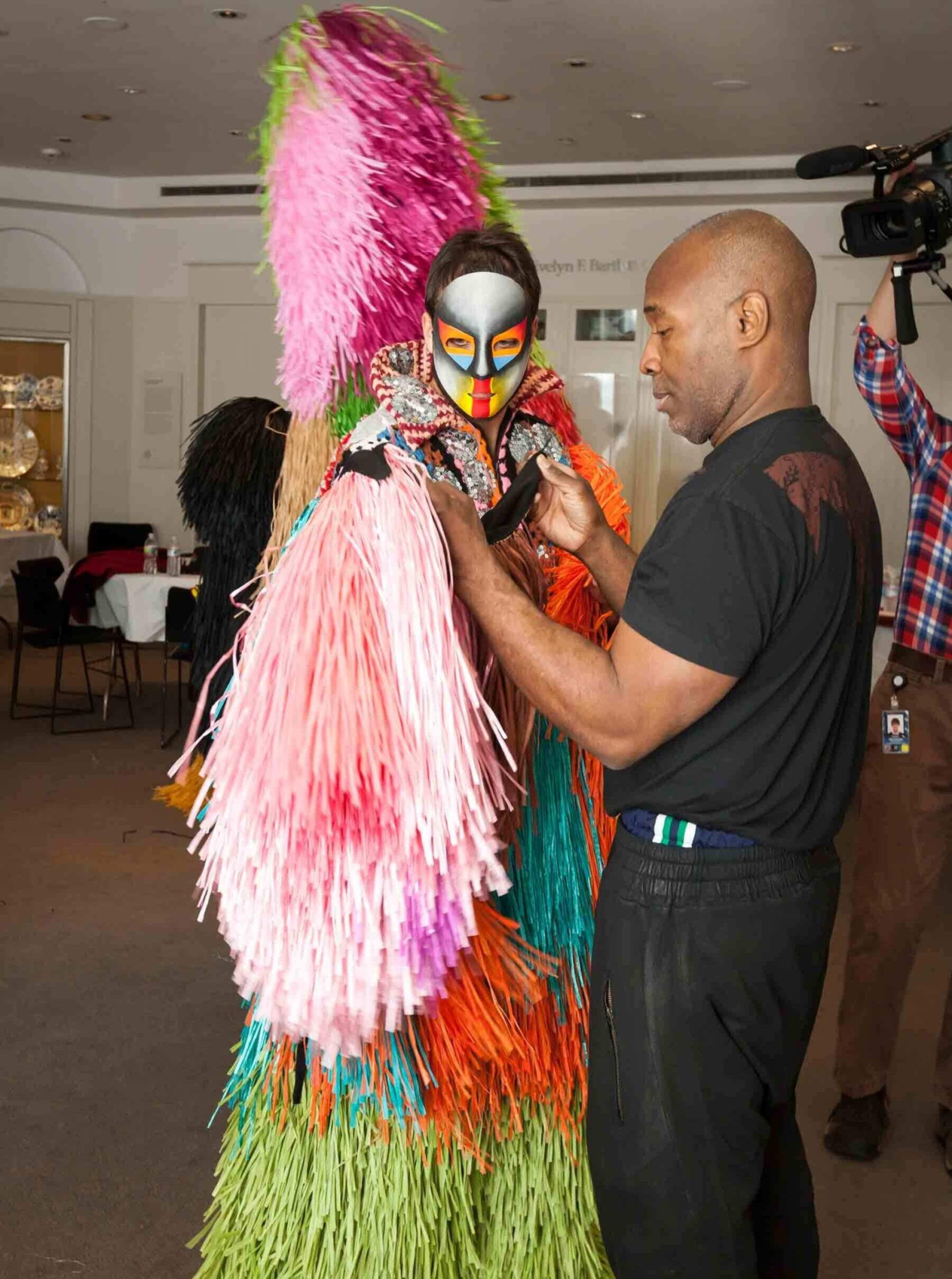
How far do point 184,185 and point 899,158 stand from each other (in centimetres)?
782

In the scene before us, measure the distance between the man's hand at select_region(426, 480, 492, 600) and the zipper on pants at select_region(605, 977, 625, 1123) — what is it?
45 centimetres

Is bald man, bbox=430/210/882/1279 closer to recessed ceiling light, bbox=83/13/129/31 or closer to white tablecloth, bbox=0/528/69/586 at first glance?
recessed ceiling light, bbox=83/13/129/31

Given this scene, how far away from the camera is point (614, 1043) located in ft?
4.55

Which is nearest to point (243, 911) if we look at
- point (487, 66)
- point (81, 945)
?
point (81, 945)

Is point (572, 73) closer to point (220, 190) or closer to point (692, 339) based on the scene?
point (220, 190)

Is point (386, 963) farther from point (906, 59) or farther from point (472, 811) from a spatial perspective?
point (906, 59)

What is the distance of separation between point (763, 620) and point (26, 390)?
901 centimetres

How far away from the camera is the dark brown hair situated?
5.50ft

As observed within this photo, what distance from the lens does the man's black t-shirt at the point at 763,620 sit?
126 centimetres

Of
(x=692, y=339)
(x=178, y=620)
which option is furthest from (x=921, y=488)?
(x=178, y=620)

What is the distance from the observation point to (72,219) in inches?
368

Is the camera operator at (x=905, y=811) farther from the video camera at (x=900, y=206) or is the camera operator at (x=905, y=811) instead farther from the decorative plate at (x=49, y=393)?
the decorative plate at (x=49, y=393)

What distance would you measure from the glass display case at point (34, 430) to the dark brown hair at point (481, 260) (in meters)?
8.14

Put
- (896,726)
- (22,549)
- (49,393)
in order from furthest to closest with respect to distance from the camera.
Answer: (49,393) → (22,549) → (896,726)
